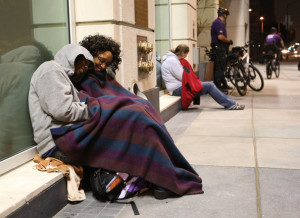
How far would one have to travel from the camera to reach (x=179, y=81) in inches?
305

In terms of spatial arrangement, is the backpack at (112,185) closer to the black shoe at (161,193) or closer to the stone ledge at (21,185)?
the black shoe at (161,193)

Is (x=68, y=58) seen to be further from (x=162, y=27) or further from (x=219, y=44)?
(x=219, y=44)

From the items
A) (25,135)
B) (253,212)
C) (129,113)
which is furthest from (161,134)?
(25,135)

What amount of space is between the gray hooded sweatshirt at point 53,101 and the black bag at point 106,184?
0.42 m

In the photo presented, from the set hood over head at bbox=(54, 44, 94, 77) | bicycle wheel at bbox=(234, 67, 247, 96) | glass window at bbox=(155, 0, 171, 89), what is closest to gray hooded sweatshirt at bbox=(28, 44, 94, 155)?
hood over head at bbox=(54, 44, 94, 77)

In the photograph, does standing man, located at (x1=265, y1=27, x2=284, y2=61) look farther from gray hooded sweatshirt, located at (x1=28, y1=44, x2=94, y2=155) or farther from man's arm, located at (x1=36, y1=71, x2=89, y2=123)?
man's arm, located at (x1=36, y1=71, x2=89, y2=123)

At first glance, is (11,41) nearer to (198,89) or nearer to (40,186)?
(40,186)

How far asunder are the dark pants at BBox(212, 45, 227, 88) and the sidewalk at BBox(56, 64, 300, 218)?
2.43 meters

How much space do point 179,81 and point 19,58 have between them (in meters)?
4.64

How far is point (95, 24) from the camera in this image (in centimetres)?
460

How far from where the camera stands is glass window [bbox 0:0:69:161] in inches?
125

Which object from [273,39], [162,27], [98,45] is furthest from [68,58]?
[273,39]

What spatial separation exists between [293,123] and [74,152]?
404 centimetres

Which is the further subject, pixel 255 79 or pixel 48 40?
pixel 255 79
